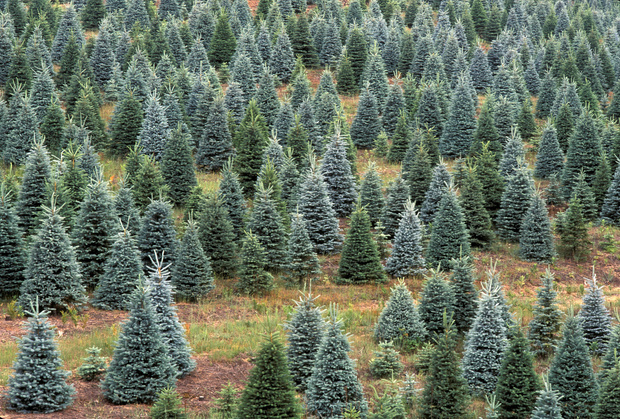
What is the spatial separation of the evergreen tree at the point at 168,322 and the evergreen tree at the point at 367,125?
28540 mm

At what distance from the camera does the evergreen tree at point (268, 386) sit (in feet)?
51.0

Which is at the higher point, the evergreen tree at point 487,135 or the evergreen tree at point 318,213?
the evergreen tree at point 487,135

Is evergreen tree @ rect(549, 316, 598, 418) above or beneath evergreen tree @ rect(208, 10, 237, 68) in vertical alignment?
beneath

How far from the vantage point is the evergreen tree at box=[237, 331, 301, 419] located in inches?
612

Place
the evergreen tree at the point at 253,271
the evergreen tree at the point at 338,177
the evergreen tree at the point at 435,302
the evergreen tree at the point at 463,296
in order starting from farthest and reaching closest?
the evergreen tree at the point at 338,177, the evergreen tree at the point at 253,271, the evergreen tree at the point at 463,296, the evergreen tree at the point at 435,302

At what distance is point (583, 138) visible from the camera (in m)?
40.9

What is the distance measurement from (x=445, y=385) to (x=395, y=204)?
1619cm

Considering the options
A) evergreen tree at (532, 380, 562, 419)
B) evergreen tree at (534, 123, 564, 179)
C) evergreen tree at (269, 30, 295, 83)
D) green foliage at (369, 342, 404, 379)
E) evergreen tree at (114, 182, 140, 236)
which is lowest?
green foliage at (369, 342, 404, 379)

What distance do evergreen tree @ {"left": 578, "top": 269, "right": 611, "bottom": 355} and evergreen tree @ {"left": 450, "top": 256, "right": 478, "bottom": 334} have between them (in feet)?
11.8

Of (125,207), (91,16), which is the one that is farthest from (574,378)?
(91,16)

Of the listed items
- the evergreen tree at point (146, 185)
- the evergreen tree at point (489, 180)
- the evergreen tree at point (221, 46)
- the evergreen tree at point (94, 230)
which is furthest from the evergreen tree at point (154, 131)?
the evergreen tree at point (221, 46)

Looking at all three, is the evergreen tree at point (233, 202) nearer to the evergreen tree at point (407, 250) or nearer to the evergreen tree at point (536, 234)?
the evergreen tree at point (407, 250)

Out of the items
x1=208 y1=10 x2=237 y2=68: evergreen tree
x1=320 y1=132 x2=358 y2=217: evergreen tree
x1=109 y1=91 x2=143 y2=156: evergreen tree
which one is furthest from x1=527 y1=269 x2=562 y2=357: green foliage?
x1=208 y1=10 x2=237 y2=68: evergreen tree

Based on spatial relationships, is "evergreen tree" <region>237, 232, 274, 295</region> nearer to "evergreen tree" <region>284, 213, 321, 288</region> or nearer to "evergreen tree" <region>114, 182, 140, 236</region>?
"evergreen tree" <region>284, 213, 321, 288</region>
